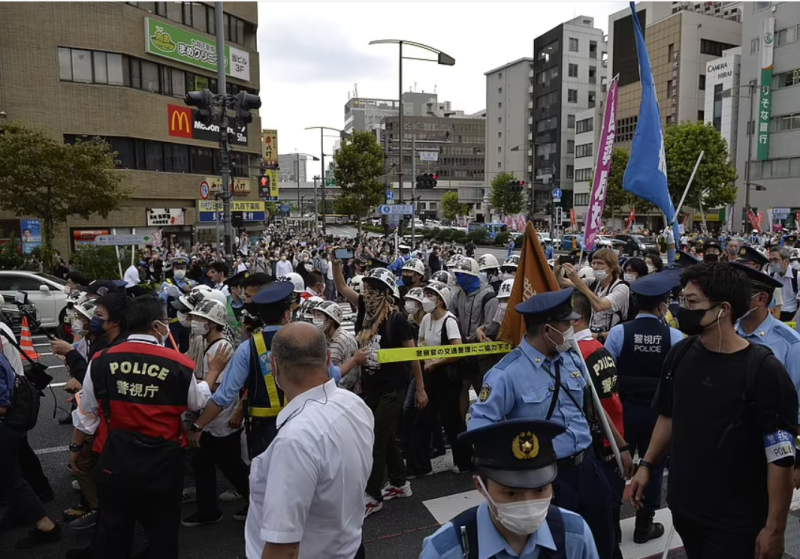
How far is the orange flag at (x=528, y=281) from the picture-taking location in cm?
394

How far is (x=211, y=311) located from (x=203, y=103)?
9.04 metres

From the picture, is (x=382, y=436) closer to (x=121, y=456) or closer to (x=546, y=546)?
(x=121, y=456)

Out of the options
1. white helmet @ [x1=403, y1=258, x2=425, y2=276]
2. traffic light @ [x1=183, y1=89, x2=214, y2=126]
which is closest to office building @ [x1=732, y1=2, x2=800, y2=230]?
traffic light @ [x1=183, y1=89, x2=214, y2=126]

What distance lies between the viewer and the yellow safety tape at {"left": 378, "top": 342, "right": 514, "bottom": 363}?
504cm

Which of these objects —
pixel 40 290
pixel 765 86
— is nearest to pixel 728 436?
pixel 40 290

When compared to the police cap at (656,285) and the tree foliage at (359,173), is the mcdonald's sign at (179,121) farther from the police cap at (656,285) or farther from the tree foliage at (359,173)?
the police cap at (656,285)

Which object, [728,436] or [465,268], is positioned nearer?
[728,436]

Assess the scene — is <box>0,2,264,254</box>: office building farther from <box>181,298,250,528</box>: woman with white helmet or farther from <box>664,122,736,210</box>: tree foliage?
<box>664,122,736,210</box>: tree foliage

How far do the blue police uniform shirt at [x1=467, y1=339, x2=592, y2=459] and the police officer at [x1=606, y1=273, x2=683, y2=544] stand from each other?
127 centimetres

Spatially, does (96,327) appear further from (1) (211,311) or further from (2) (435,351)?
(2) (435,351)

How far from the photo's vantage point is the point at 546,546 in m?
1.96

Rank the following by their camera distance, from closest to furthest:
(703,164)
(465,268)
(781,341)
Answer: (781,341) → (465,268) → (703,164)

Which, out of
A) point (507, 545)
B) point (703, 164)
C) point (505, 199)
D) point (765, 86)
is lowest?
point (507, 545)

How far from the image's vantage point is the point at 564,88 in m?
81.4
